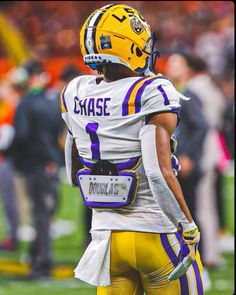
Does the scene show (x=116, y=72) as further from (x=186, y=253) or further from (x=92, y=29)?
(x=186, y=253)

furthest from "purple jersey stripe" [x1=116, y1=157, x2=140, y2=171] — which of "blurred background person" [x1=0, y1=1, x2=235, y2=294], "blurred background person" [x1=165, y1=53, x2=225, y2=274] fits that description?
"blurred background person" [x1=0, y1=1, x2=235, y2=294]

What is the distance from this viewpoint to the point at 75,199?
53.4 feet

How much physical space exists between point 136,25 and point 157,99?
401 mm

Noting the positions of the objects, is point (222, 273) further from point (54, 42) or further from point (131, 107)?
point (54, 42)

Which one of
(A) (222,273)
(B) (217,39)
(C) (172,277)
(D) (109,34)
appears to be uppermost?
(B) (217,39)

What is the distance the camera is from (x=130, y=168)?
4637 mm

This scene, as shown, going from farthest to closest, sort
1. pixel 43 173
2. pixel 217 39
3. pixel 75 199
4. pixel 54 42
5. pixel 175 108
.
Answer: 1. pixel 54 42
2. pixel 217 39
3. pixel 75 199
4. pixel 43 173
5. pixel 175 108

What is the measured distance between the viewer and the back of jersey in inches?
178

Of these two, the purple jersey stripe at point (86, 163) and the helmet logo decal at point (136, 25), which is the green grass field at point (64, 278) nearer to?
the purple jersey stripe at point (86, 163)

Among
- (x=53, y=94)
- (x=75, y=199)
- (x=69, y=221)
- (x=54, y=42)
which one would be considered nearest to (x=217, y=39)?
(x=54, y=42)

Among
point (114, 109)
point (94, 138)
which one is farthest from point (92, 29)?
point (94, 138)

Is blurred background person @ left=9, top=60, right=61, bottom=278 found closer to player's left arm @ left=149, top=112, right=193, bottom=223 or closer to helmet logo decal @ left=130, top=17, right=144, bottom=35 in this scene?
helmet logo decal @ left=130, top=17, right=144, bottom=35

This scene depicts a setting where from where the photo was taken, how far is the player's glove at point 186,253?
4.55 meters

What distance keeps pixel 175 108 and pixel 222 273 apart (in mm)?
5208
